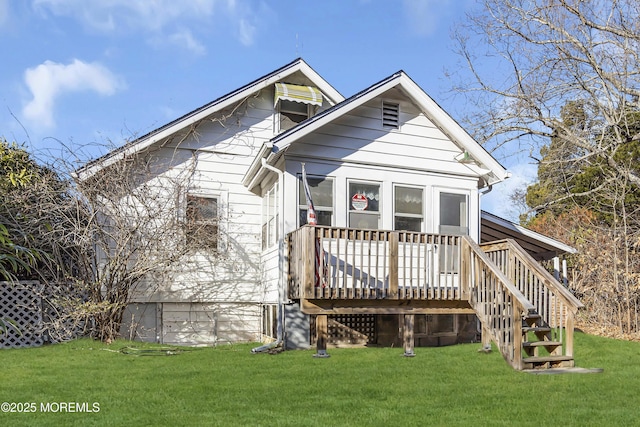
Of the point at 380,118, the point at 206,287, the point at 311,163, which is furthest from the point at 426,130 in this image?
the point at 206,287

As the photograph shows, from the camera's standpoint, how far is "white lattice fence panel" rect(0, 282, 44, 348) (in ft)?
36.2

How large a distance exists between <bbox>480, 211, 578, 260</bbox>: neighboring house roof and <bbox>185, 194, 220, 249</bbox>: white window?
654 cm

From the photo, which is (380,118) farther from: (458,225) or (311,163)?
(458,225)

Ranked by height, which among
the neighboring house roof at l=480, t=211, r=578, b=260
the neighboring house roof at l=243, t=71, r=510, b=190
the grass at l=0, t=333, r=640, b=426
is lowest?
the grass at l=0, t=333, r=640, b=426

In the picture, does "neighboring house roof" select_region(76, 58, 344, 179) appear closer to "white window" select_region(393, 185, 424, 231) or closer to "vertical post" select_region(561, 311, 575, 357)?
"white window" select_region(393, 185, 424, 231)

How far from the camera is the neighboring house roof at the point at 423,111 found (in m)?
11.1

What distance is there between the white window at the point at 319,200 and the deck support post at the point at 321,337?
2300 mm

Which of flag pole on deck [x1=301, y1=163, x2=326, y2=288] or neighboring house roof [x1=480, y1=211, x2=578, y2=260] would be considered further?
neighboring house roof [x1=480, y1=211, x2=578, y2=260]

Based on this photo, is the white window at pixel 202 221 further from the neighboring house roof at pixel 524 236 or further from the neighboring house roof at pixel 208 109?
the neighboring house roof at pixel 524 236

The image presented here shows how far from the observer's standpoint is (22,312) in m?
11.3

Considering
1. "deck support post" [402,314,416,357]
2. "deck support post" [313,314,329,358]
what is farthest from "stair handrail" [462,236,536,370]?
"deck support post" [313,314,329,358]

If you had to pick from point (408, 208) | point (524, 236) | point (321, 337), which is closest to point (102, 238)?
point (321, 337)

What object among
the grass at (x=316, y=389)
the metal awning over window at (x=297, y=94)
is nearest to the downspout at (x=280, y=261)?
the grass at (x=316, y=389)

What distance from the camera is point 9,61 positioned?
981 cm
